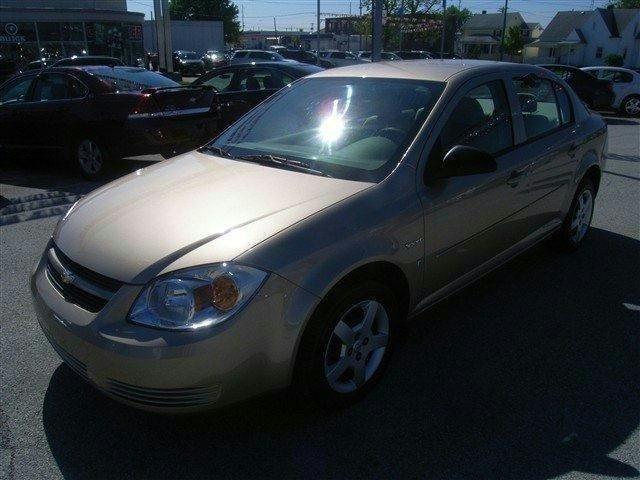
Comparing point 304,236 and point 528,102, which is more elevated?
point 528,102

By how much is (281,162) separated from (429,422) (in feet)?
5.26

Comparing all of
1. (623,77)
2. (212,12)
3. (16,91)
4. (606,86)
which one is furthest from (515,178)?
(212,12)

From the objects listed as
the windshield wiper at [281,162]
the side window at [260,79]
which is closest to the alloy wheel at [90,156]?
the side window at [260,79]

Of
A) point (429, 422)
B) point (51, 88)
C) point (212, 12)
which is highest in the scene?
point (212, 12)

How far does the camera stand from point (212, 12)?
273ft

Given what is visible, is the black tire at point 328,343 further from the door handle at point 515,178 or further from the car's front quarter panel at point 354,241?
the door handle at point 515,178

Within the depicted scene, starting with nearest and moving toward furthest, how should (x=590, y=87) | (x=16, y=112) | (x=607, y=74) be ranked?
1. (x=16, y=112)
2. (x=590, y=87)
3. (x=607, y=74)

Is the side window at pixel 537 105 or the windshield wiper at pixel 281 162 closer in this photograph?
the windshield wiper at pixel 281 162

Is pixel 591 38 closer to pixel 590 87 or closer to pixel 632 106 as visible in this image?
pixel 632 106

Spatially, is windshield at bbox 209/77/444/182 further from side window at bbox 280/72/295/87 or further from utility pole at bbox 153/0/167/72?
utility pole at bbox 153/0/167/72

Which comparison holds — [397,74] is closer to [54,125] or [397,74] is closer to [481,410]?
[481,410]

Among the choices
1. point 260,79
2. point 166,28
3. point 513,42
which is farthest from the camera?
point 513,42

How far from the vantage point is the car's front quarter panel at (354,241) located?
2.39 metres

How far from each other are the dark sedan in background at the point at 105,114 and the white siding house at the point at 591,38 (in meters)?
57.5
